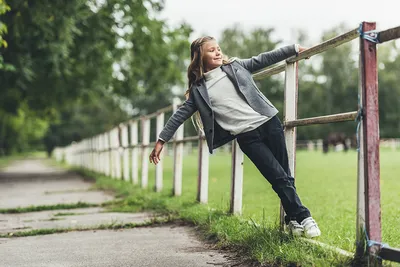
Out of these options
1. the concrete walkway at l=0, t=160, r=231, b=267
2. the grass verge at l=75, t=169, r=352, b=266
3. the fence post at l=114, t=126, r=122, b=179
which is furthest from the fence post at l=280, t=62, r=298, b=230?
the fence post at l=114, t=126, r=122, b=179

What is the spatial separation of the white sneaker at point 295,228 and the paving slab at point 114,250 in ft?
1.71

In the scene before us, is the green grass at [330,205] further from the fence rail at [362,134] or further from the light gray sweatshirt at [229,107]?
the light gray sweatshirt at [229,107]

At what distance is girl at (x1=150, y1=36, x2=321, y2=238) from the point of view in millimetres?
4516

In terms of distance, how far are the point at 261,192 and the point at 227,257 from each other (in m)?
5.34

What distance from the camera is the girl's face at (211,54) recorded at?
464cm

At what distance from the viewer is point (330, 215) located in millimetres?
6590

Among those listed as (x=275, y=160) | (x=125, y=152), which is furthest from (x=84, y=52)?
(x=275, y=160)

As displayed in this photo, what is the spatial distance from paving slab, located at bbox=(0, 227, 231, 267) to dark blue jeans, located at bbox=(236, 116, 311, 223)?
0.62m

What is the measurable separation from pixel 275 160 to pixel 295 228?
0.51 m

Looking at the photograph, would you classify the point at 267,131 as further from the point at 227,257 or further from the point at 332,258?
the point at 332,258

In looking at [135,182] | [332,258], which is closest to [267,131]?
[332,258]

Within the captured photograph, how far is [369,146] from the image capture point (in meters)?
3.51

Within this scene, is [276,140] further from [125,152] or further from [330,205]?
[125,152]

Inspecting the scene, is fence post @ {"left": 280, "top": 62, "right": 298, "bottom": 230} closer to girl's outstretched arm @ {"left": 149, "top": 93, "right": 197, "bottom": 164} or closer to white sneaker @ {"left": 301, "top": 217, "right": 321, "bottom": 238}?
white sneaker @ {"left": 301, "top": 217, "right": 321, "bottom": 238}
